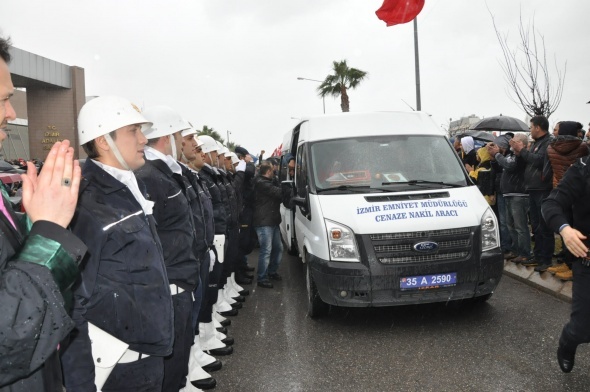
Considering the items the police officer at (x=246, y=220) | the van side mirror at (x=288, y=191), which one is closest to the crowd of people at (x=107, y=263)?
the van side mirror at (x=288, y=191)

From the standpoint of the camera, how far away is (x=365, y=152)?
6098 millimetres

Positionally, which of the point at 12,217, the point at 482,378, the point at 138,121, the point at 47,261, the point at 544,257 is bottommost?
the point at 482,378

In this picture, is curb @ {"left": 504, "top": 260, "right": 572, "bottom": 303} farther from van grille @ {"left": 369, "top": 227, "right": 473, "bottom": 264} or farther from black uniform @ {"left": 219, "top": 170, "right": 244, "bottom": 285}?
black uniform @ {"left": 219, "top": 170, "right": 244, "bottom": 285}

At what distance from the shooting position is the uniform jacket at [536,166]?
7164 millimetres

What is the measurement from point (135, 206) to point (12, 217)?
953 millimetres

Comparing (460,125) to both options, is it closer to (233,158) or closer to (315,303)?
(233,158)

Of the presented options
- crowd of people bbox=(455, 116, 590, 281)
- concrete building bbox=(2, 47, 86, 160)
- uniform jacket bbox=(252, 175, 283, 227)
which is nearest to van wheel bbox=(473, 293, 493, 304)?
crowd of people bbox=(455, 116, 590, 281)

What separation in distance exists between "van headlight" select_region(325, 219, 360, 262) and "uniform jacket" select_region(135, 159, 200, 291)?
201cm

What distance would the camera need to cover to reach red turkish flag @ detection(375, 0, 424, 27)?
10.6 metres

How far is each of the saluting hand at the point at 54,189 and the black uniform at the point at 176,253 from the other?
188 cm

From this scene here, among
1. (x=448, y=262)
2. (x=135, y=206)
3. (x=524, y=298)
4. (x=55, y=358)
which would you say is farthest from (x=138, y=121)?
(x=524, y=298)

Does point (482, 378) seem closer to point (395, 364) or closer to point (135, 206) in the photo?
point (395, 364)

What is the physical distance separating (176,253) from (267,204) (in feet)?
15.1

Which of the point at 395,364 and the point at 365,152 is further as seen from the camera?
the point at 365,152
